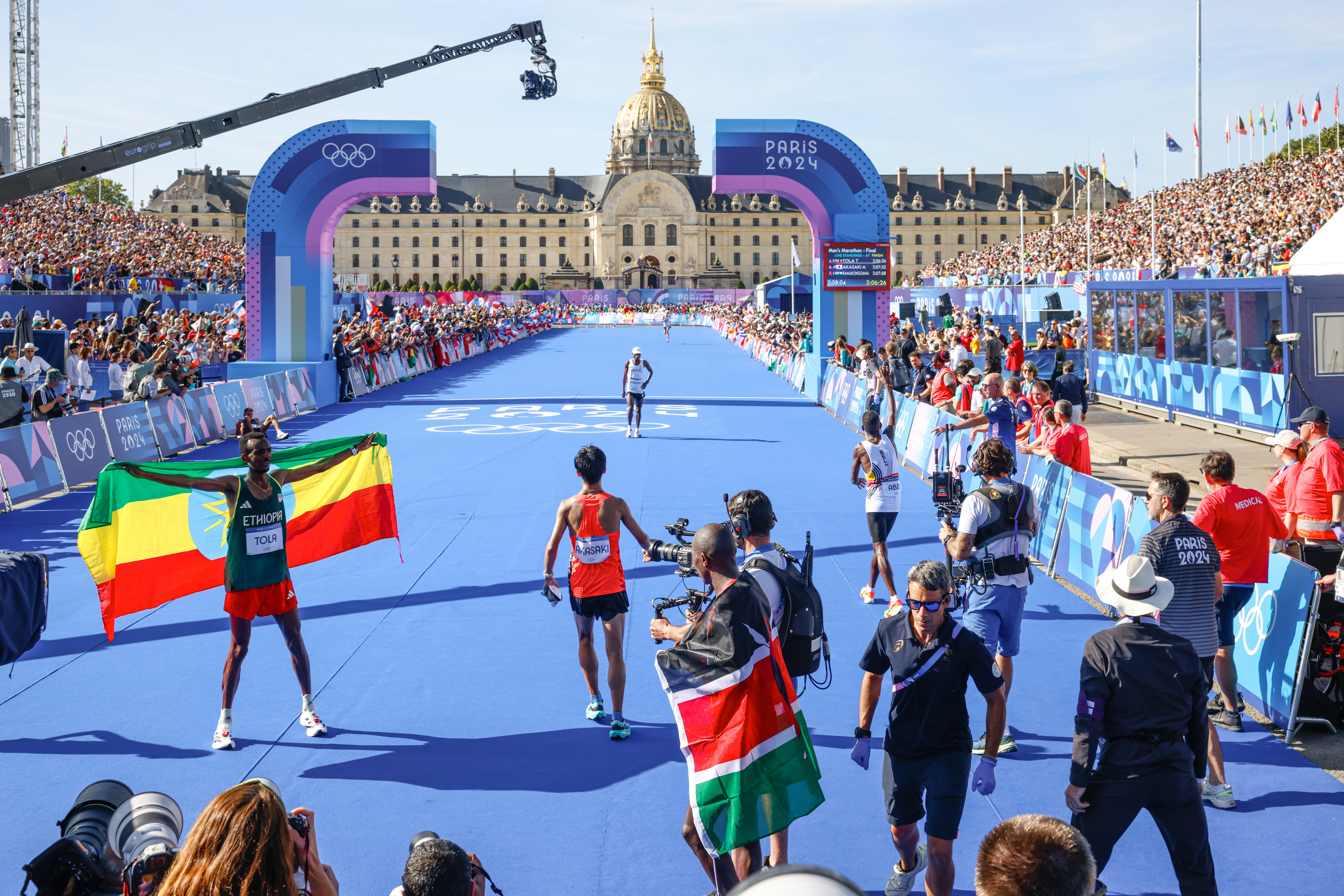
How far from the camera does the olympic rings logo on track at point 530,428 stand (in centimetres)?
2308

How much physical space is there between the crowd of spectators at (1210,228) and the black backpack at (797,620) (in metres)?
20.9

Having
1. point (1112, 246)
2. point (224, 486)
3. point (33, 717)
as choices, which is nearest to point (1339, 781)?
point (224, 486)

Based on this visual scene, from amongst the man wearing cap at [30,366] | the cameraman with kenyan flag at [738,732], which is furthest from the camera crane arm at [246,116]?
the cameraman with kenyan flag at [738,732]

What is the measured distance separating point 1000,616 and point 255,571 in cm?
469

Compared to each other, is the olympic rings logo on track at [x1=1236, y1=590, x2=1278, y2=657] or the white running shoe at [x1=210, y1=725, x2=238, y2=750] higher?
the olympic rings logo on track at [x1=1236, y1=590, x2=1278, y2=657]

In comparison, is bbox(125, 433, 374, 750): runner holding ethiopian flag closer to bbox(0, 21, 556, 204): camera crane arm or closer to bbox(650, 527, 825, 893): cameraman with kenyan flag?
bbox(650, 527, 825, 893): cameraman with kenyan flag

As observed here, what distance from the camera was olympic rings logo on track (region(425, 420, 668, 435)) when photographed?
909 inches

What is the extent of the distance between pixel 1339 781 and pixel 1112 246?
59829mm

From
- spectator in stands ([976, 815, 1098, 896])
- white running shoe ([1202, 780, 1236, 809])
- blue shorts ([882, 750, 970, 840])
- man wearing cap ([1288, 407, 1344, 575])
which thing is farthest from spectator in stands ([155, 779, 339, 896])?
man wearing cap ([1288, 407, 1344, 575])

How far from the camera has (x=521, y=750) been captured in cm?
716

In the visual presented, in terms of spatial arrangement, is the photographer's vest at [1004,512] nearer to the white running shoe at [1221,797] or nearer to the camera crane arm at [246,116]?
the white running shoe at [1221,797]

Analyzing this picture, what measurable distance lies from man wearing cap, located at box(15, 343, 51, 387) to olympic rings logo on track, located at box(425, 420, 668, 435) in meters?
6.94

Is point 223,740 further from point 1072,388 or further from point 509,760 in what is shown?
point 1072,388

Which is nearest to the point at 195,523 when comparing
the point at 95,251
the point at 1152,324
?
the point at 1152,324
